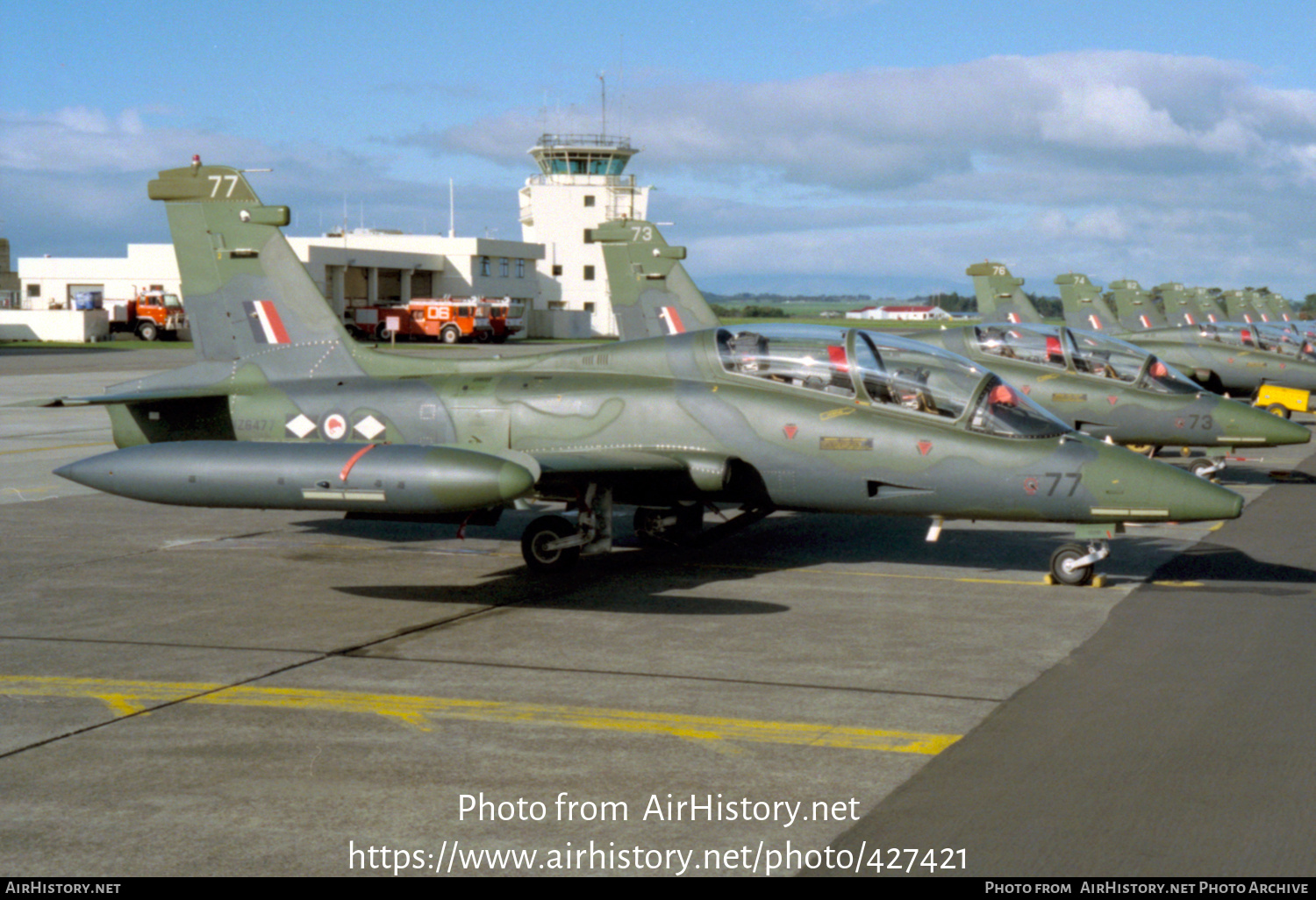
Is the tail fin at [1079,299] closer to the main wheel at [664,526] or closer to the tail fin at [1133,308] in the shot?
the tail fin at [1133,308]

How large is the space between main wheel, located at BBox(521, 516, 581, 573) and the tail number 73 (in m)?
4.30

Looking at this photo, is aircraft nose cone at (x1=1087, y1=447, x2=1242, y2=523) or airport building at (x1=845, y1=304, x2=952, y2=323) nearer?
aircraft nose cone at (x1=1087, y1=447, x2=1242, y2=523)

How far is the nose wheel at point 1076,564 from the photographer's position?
38.7ft

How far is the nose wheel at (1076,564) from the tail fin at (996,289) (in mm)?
18543

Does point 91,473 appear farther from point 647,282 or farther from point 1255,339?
point 1255,339

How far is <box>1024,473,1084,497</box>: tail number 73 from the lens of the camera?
11180 mm

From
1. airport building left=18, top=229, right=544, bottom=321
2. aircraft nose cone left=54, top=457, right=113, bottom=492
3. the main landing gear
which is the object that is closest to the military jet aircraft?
the main landing gear

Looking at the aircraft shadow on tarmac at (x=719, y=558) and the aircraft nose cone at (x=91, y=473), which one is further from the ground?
the aircraft nose cone at (x=91, y=473)

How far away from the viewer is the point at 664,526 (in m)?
14.0

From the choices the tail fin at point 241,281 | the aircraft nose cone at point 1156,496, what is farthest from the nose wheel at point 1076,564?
the tail fin at point 241,281

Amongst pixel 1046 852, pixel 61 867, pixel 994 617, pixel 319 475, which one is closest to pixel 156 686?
pixel 319 475

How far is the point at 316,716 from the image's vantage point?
760cm

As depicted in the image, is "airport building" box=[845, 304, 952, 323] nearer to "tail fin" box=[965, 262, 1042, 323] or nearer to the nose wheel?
"tail fin" box=[965, 262, 1042, 323]

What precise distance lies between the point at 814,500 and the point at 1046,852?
255 inches
